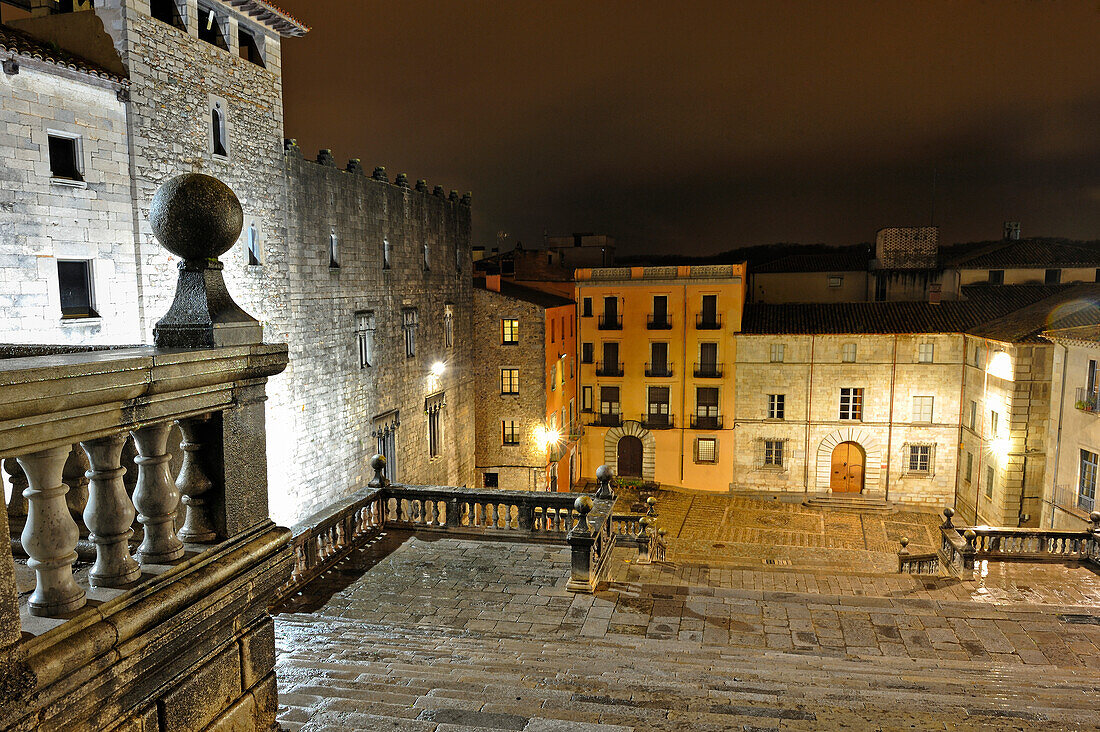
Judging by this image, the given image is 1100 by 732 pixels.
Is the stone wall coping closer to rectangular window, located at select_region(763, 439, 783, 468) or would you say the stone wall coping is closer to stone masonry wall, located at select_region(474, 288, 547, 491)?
stone masonry wall, located at select_region(474, 288, 547, 491)

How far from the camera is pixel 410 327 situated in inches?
976

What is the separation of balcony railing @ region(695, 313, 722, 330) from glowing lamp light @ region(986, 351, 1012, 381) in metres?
11.3

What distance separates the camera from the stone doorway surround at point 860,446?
31.9 meters

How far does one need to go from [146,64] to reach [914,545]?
28.4 metres

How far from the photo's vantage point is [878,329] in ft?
103

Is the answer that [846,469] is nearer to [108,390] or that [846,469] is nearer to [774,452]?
[774,452]

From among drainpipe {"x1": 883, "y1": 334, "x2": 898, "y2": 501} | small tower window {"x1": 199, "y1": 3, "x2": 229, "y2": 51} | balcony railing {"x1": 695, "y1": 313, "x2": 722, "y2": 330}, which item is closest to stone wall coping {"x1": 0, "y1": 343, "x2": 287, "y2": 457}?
small tower window {"x1": 199, "y1": 3, "x2": 229, "y2": 51}

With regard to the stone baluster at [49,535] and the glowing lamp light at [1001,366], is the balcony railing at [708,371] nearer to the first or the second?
the glowing lamp light at [1001,366]

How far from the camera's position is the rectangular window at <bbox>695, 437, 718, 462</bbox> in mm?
33781

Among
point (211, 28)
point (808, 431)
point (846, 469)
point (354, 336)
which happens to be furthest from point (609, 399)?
point (211, 28)

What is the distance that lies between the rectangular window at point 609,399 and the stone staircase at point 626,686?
27.7 m

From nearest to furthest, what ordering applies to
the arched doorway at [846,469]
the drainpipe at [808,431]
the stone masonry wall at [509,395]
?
the stone masonry wall at [509,395], the drainpipe at [808,431], the arched doorway at [846,469]

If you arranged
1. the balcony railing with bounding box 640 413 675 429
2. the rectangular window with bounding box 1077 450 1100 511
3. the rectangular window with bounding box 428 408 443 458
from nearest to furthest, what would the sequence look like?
1. the rectangular window with bounding box 1077 450 1100 511
2. the rectangular window with bounding box 428 408 443 458
3. the balcony railing with bounding box 640 413 675 429

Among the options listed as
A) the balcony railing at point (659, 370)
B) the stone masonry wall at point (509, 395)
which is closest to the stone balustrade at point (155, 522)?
the stone masonry wall at point (509, 395)
